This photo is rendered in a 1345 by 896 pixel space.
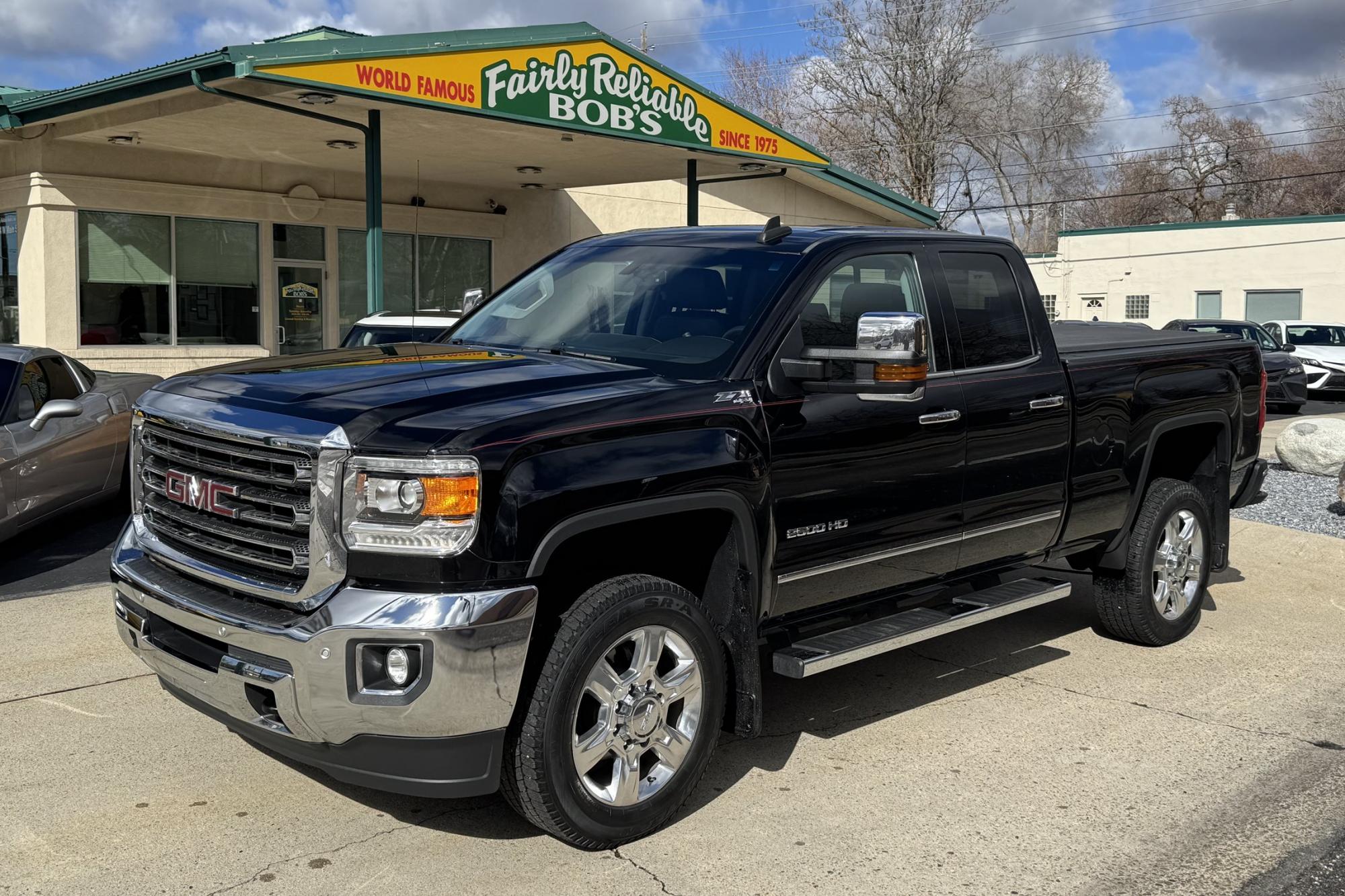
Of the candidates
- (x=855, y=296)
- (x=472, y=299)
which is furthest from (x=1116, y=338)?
(x=472, y=299)

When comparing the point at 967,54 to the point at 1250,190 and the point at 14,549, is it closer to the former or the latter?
the point at 1250,190

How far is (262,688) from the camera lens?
377cm

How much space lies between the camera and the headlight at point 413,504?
3.64 m

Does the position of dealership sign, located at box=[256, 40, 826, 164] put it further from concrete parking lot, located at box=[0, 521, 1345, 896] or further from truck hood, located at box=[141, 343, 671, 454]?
truck hood, located at box=[141, 343, 671, 454]

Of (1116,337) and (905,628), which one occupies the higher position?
(1116,337)

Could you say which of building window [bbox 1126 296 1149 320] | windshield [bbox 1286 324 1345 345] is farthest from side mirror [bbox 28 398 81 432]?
building window [bbox 1126 296 1149 320]

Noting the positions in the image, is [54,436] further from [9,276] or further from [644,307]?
[9,276]

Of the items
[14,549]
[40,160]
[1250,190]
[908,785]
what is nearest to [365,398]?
[908,785]

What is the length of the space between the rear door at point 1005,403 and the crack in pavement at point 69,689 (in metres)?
3.70

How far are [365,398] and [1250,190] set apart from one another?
212 ft

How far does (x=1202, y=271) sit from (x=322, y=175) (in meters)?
31.8

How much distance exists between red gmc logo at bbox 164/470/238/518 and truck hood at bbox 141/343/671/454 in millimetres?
208

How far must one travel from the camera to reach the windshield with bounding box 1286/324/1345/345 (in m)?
27.0

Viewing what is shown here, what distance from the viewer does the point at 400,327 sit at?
36.7 feet
